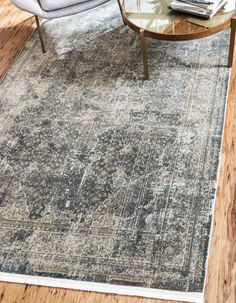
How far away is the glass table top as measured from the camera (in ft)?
9.04

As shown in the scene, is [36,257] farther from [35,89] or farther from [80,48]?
[80,48]

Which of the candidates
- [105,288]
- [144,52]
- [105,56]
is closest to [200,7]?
[144,52]

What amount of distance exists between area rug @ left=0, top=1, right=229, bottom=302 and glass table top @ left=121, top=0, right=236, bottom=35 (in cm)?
32

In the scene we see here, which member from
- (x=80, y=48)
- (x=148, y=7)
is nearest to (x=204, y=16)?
(x=148, y=7)

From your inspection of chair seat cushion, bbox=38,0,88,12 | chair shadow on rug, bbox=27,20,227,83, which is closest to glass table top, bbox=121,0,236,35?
chair shadow on rug, bbox=27,20,227,83

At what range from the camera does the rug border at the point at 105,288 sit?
6.06 feet

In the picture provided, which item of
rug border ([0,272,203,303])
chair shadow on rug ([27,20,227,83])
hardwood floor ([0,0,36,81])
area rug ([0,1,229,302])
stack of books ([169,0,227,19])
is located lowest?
rug border ([0,272,203,303])

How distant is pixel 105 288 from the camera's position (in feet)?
6.30

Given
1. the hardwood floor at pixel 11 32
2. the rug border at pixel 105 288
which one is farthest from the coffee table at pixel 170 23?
the rug border at pixel 105 288

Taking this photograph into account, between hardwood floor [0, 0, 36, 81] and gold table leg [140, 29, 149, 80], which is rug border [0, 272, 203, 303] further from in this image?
hardwood floor [0, 0, 36, 81]

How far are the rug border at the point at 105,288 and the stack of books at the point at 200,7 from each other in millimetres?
1797

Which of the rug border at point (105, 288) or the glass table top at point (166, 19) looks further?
the glass table top at point (166, 19)

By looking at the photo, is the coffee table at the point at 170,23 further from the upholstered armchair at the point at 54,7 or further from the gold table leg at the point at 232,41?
the upholstered armchair at the point at 54,7

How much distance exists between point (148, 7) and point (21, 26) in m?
1.29
